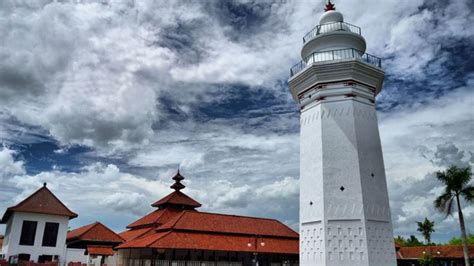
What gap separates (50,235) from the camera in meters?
32.0

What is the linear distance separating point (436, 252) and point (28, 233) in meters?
42.8

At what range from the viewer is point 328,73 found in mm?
19516

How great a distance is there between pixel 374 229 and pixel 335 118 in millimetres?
5596

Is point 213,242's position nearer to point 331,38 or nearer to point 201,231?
point 201,231

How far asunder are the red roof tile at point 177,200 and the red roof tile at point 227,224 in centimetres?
475

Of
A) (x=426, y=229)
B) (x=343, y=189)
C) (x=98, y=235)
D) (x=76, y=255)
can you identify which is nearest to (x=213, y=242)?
(x=98, y=235)

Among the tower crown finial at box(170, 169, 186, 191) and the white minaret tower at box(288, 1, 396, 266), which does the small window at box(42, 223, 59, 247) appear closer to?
the tower crown finial at box(170, 169, 186, 191)

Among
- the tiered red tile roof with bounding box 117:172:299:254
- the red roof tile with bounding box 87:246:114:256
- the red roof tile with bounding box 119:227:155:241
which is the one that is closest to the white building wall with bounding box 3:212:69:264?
the red roof tile with bounding box 87:246:114:256

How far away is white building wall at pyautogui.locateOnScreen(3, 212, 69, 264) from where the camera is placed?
3059cm

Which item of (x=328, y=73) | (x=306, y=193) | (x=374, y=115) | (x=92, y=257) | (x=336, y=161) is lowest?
(x=92, y=257)

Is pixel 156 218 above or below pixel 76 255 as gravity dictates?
above

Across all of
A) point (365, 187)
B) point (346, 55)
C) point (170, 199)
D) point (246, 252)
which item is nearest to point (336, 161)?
point (365, 187)

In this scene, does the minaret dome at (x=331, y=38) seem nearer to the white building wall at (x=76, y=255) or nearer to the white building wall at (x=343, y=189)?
the white building wall at (x=343, y=189)

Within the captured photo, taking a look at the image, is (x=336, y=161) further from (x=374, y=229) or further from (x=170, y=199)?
(x=170, y=199)
